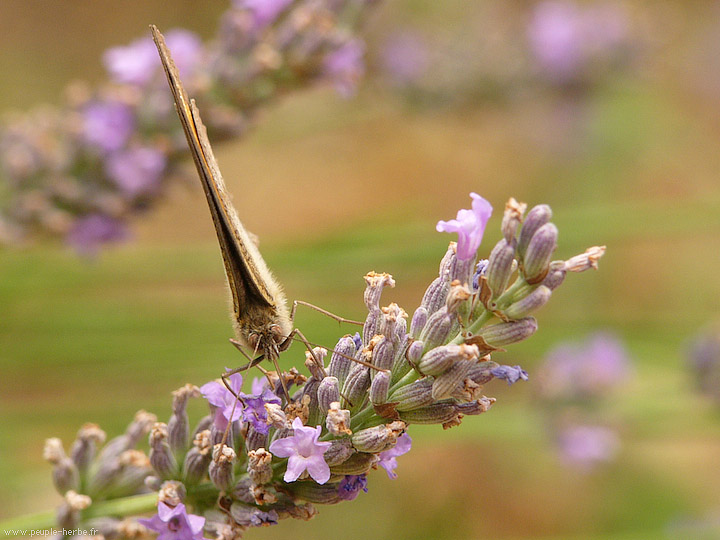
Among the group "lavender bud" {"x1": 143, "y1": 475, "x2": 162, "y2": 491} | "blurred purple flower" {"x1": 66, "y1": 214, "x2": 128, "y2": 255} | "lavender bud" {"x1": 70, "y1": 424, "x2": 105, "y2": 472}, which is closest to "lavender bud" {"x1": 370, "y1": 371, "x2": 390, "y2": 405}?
"lavender bud" {"x1": 143, "y1": 475, "x2": 162, "y2": 491}

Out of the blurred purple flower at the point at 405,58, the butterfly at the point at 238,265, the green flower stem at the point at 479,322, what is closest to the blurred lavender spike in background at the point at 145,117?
the butterfly at the point at 238,265

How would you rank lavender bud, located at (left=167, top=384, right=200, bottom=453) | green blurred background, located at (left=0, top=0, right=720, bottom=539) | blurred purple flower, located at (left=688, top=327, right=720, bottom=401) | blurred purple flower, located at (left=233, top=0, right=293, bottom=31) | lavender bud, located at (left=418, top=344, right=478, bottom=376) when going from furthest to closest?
1. green blurred background, located at (left=0, top=0, right=720, bottom=539)
2. blurred purple flower, located at (left=688, top=327, right=720, bottom=401)
3. blurred purple flower, located at (left=233, top=0, right=293, bottom=31)
4. lavender bud, located at (left=167, top=384, right=200, bottom=453)
5. lavender bud, located at (left=418, top=344, right=478, bottom=376)

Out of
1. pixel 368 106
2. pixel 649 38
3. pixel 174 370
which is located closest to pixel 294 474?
pixel 174 370

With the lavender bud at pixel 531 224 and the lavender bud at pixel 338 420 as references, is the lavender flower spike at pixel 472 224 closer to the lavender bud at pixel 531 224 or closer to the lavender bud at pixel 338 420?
the lavender bud at pixel 531 224

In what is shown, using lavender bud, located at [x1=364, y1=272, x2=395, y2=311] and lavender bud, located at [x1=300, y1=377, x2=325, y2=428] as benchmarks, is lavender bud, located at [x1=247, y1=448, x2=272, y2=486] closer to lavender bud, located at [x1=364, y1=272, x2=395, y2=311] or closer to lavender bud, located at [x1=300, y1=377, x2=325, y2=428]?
lavender bud, located at [x1=300, y1=377, x2=325, y2=428]

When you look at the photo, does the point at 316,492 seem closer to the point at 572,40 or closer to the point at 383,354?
the point at 383,354

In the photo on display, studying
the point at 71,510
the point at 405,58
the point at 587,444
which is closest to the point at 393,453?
the point at 71,510

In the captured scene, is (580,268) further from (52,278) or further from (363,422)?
(52,278)
